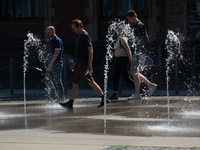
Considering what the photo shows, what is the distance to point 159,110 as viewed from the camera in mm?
9375

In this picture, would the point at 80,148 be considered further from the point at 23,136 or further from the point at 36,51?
the point at 36,51

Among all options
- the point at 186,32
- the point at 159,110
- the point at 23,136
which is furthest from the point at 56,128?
the point at 186,32

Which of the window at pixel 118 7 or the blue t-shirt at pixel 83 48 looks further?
the window at pixel 118 7

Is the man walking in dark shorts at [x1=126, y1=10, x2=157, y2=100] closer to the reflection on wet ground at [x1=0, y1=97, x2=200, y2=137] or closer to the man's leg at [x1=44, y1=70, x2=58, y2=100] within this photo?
Answer: the reflection on wet ground at [x1=0, y1=97, x2=200, y2=137]

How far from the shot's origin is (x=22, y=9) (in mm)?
21688

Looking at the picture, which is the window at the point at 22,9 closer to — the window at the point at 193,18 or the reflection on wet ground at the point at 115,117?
the window at the point at 193,18

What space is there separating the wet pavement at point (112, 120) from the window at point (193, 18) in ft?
29.0

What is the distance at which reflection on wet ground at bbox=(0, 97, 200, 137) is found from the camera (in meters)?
6.86

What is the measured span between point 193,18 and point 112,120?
13028 millimetres

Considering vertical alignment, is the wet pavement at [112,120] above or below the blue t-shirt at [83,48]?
below

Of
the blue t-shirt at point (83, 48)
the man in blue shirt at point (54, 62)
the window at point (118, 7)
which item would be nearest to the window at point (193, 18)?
the window at point (118, 7)

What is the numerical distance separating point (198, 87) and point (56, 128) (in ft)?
29.4

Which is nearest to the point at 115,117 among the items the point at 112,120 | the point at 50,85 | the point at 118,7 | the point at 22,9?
the point at 112,120

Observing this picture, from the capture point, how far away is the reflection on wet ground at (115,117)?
686cm
